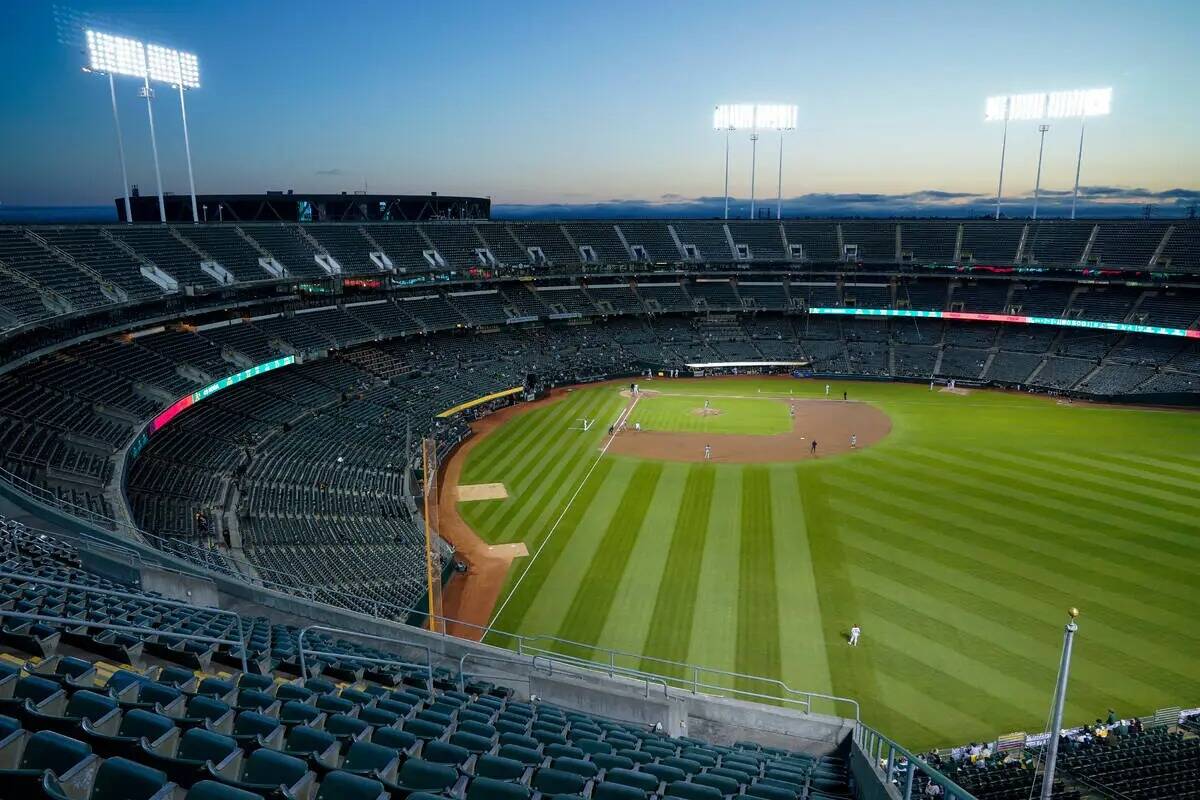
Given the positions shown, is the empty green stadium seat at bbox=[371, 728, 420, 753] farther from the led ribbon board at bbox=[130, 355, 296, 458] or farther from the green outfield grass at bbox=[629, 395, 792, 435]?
the green outfield grass at bbox=[629, 395, 792, 435]

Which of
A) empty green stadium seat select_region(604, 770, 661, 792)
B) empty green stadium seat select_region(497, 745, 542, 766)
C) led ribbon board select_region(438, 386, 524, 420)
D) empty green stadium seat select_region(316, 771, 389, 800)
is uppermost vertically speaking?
empty green stadium seat select_region(316, 771, 389, 800)

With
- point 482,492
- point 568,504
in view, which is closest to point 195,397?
point 482,492

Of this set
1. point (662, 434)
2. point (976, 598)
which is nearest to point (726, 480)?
point (662, 434)

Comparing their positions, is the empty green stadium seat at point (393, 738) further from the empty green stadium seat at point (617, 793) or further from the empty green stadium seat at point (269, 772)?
the empty green stadium seat at point (617, 793)

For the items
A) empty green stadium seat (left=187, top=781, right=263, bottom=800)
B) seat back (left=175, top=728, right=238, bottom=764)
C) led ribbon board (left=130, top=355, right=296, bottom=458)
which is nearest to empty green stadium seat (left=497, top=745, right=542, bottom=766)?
seat back (left=175, top=728, right=238, bottom=764)

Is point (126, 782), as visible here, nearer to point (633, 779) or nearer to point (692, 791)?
point (633, 779)
